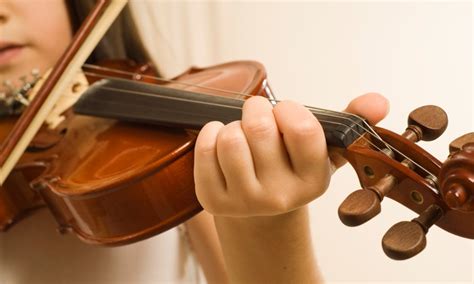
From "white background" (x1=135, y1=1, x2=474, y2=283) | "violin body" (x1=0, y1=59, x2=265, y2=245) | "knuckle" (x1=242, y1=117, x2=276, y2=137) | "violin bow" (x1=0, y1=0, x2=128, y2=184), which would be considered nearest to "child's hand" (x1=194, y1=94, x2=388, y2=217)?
"knuckle" (x1=242, y1=117, x2=276, y2=137)

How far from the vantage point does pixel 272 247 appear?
0.50 m

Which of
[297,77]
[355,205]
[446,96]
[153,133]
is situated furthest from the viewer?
[297,77]

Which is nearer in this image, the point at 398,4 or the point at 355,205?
the point at 355,205

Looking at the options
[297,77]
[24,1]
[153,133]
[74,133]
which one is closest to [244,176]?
[153,133]

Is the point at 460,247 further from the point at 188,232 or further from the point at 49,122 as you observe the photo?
the point at 49,122

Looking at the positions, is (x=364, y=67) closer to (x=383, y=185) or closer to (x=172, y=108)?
(x=172, y=108)

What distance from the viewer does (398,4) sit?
93 cm

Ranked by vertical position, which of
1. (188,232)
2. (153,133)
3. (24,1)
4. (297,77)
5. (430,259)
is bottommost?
(430,259)

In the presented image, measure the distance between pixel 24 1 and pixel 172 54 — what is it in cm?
50

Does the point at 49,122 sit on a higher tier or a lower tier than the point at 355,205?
lower

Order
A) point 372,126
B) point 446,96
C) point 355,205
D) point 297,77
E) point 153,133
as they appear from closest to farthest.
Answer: point 355,205 → point 372,126 → point 153,133 → point 446,96 → point 297,77

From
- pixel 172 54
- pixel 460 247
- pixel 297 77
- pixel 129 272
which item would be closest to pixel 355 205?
pixel 129 272

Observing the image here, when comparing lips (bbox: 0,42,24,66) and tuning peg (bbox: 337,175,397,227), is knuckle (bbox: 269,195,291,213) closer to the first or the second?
tuning peg (bbox: 337,175,397,227)

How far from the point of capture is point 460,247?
0.88 m
